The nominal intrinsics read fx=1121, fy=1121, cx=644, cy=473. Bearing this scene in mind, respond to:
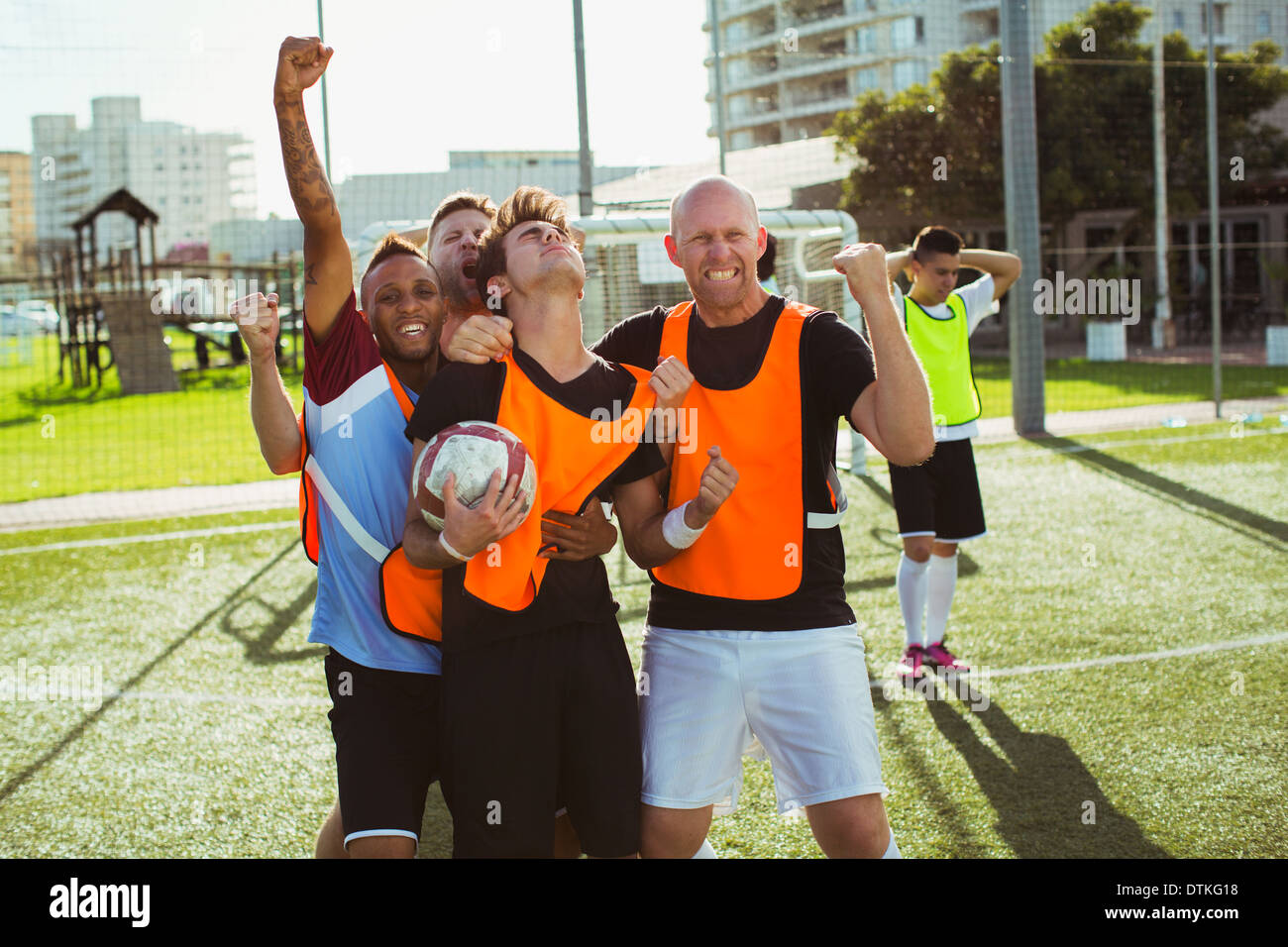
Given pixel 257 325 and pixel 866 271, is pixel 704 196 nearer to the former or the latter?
pixel 866 271

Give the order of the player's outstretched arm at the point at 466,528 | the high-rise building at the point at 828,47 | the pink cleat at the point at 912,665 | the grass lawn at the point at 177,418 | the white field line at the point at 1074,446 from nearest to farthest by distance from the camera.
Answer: the player's outstretched arm at the point at 466,528, the pink cleat at the point at 912,665, the white field line at the point at 1074,446, the grass lawn at the point at 177,418, the high-rise building at the point at 828,47

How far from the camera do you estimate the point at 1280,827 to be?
12.2ft

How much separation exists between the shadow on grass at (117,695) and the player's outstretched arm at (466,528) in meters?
3.26

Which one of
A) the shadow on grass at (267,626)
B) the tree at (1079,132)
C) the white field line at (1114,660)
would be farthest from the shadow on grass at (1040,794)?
the tree at (1079,132)

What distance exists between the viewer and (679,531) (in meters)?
2.69

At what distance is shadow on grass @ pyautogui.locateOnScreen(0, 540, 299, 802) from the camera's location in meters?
4.81

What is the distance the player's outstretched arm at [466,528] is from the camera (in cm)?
230

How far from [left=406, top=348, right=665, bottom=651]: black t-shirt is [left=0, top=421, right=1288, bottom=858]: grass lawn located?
5.23ft

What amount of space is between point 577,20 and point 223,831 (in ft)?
28.9

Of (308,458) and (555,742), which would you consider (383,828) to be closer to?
(555,742)

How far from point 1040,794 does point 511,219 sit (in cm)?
293

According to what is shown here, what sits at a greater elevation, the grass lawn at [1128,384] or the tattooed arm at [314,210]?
the tattooed arm at [314,210]

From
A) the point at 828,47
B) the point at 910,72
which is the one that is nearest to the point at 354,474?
the point at 910,72

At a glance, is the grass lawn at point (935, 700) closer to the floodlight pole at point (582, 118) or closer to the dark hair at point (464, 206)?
the dark hair at point (464, 206)
